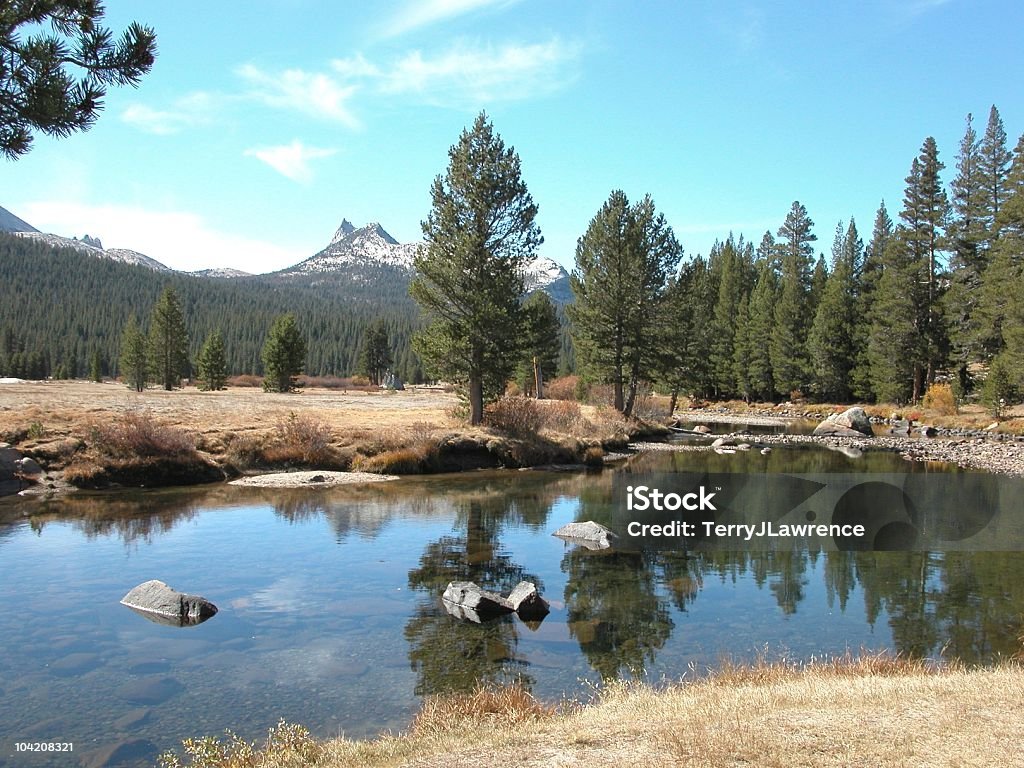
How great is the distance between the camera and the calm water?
9211 mm

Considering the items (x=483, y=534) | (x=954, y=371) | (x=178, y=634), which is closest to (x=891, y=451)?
(x=954, y=371)

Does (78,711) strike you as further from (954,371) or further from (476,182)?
(954,371)

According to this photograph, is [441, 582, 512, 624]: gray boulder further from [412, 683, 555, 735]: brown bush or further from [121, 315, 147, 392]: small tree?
[121, 315, 147, 392]: small tree

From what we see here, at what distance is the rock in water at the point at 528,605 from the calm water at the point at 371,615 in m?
0.24

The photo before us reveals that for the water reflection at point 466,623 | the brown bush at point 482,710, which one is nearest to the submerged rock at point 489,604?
the water reflection at point 466,623

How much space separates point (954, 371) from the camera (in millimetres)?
53844

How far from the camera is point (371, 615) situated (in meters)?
12.6

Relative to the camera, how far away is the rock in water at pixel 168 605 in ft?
40.0

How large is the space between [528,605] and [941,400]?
48.0 metres

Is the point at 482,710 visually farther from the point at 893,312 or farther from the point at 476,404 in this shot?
the point at 893,312

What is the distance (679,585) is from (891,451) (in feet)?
96.8

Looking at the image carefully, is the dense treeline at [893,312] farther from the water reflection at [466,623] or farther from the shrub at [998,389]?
the water reflection at [466,623]

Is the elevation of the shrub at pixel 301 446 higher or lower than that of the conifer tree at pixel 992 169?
lower

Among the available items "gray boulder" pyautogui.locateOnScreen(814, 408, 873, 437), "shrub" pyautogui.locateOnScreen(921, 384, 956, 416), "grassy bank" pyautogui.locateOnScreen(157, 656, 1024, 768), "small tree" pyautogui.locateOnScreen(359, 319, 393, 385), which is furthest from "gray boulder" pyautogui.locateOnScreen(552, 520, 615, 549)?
"small tree" pyautogui.locateOnScreen(359, 319, 393, 385)
